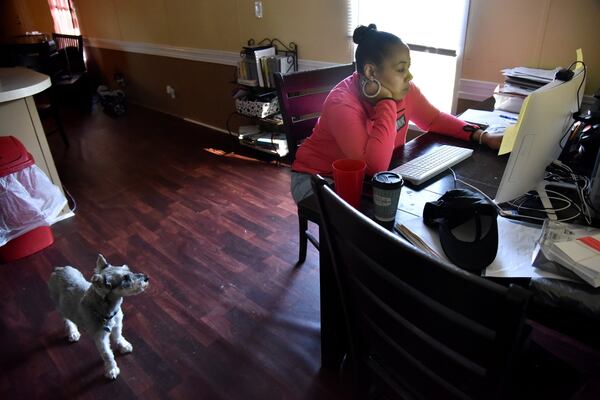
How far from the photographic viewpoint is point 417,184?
49.1 inches

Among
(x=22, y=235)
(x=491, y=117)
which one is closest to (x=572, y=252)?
(x=491, y=117)

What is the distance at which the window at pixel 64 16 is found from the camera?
216 inches

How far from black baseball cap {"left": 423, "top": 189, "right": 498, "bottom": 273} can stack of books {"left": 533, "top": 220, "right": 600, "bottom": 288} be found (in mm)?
103

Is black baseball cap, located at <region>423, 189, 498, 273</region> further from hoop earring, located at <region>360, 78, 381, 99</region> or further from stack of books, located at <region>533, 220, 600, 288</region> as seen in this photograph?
hoop earring, located at <region>360, 78, 381, 99</region>

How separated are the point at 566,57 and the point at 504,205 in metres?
1.33

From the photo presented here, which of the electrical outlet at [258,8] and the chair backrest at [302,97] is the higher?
the electrical outlet at [258,8]

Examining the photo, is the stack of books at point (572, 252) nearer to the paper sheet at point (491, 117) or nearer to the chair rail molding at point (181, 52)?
the paper sheet at point (491, 117)

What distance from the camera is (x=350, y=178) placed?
1.10 metres

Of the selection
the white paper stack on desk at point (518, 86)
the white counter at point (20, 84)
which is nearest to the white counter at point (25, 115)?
the white counter at point (20, 84)

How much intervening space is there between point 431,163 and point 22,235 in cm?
220

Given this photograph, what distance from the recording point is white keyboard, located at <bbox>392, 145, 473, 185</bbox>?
1.27 meters

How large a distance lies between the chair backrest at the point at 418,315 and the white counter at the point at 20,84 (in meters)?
2.26

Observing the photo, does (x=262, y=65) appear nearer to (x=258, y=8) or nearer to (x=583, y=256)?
(x=258, y=8)

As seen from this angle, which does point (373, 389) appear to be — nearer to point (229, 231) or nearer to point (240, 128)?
point (229, 231)
